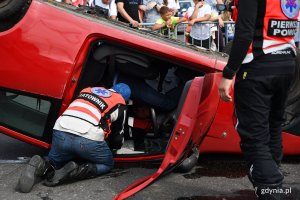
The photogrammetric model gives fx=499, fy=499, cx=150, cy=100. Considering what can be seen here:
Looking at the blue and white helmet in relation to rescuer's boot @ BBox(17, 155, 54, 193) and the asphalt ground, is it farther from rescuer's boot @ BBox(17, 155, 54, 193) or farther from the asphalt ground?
rescuer's boot @ BBox(17, 155, 54, 193)

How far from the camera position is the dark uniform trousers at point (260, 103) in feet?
8.40

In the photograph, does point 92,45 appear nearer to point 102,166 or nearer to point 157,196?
point 102,166

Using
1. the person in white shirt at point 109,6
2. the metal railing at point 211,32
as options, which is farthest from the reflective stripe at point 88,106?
the person in white shirt at point 109,6

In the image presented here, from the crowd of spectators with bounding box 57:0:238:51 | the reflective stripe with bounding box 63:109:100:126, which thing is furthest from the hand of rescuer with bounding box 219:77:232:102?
the crowd of spectators with bounding box 57:0:238:51

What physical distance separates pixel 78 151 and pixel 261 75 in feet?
4.90

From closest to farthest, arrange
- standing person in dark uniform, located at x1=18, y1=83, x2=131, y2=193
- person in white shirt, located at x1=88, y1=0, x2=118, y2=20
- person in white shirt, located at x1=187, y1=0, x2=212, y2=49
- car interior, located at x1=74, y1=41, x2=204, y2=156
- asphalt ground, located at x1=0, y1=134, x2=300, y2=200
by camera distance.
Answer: asphalt ground, located at x1=0, y1=134, x2=300, y2=200 < standing person in dark uniform, located at x1=18, y1=83, x2=131, y2=193 < car interior, located at x1=74, y1=41, x2=204, y2=156 < person in white shirt, located at x1=187, y1=0, x2=212, y2=49 < person in white shirt, located at x1=88, y1=0, x2=118, y2=20

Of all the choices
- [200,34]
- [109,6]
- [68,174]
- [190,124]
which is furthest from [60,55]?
[109,6]

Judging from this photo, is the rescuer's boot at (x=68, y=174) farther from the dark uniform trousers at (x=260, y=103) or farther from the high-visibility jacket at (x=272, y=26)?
the high-visibility jacket at (x=272, y=26)

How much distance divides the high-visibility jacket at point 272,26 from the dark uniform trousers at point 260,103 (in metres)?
0.05

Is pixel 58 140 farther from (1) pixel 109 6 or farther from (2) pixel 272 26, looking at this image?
(1) pixel 109 6

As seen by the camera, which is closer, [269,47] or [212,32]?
[269,47]

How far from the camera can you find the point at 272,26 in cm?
254

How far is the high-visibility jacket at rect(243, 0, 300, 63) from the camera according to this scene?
2.52 metres

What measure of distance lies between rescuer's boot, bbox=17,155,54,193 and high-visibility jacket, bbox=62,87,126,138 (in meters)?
0.38
